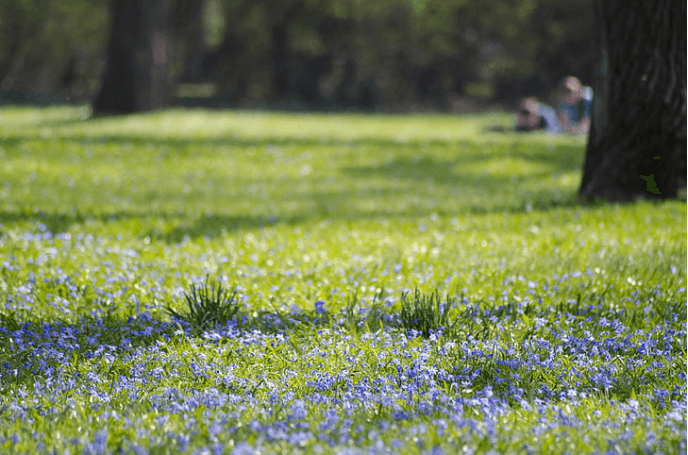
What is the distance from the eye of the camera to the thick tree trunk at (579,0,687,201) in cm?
692

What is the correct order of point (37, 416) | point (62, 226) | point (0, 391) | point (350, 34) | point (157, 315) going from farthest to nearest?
point (350, 34) < point (62, 226) < point (157, 315) < point (0, 391) < point (37, 416)

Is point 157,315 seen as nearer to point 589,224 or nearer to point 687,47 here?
point 589,224

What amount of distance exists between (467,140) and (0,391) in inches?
512

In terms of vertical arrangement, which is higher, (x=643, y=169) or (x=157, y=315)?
(x=643, y=169)

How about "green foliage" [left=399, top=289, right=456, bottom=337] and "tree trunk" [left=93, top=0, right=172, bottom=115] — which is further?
"tree trunk" [left=93, top=0, right=172, bottom=115]

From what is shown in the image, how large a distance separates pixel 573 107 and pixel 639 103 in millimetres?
13233

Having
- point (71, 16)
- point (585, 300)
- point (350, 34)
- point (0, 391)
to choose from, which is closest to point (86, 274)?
point (0, 391)

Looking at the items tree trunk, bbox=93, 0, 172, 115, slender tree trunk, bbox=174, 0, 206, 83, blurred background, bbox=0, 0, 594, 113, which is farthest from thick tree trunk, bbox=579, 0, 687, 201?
slender tree trunk, bbox=174, 0, 206, 83

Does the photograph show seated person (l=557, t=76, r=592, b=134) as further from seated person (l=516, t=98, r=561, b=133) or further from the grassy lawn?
the grassy lawn

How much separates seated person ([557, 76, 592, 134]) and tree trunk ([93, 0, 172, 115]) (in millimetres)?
10206

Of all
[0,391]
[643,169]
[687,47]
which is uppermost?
[687,47]

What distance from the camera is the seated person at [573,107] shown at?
1877 centimetres

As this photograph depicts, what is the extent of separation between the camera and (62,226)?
668cm

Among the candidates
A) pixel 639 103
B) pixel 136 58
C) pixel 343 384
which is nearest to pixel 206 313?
pixel 343 384
